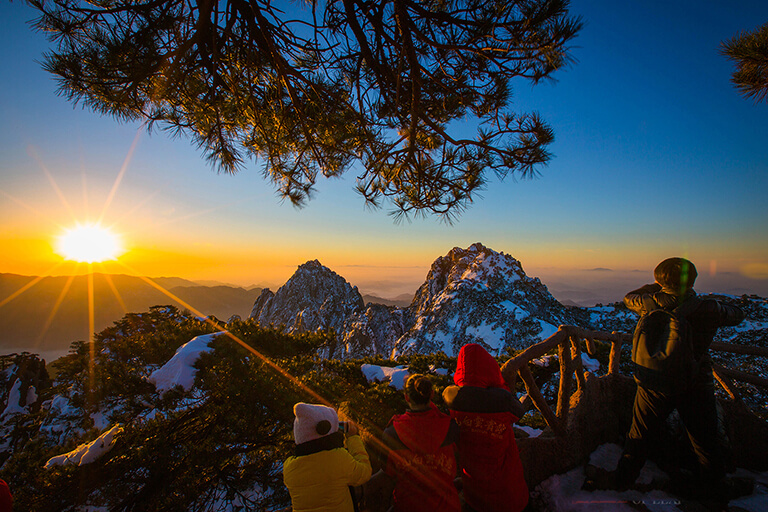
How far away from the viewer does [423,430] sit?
221 centimetres

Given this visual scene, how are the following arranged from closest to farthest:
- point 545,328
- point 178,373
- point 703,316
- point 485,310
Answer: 1. point 703,316
2. point 178,373
3. point 545,328
4. point 485,310

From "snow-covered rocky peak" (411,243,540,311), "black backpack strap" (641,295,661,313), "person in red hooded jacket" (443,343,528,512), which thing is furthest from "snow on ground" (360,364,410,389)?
"snow-covered rocky peak" (411,243,540,311)

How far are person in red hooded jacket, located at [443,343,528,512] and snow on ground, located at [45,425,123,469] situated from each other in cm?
311

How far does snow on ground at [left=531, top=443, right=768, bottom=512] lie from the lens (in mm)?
2428

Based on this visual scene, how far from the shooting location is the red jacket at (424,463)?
86.7 inches

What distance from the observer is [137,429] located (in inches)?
115

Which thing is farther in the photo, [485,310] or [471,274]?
[471,274]

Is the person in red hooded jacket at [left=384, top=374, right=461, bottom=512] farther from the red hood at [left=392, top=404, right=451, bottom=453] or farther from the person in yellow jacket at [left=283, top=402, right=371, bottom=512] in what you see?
the person in yellow jacket at [left=283, top=402, right=371, bottom=512]

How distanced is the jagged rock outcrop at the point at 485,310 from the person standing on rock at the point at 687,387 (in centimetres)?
3055

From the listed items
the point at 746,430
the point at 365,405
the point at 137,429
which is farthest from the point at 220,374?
the point at 746,430

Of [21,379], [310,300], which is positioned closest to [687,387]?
[21,379]

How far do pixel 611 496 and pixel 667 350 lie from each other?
1.39 m

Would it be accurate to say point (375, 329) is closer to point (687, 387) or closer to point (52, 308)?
point (687, 387)

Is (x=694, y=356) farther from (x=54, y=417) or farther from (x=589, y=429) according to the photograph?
(x=54, y=417)
